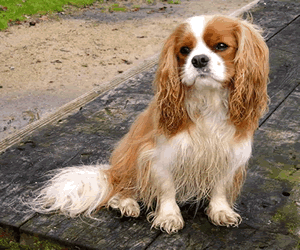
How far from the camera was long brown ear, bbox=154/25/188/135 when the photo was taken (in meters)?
2.61

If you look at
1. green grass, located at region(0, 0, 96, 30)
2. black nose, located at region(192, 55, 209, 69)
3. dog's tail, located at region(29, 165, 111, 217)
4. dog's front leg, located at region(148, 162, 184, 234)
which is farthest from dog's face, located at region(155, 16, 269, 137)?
green grass, located at region(0, 0, 96, 30)

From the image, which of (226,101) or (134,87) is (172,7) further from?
A: (226,101)

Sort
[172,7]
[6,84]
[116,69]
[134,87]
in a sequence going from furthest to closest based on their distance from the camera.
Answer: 1. [172,7]
2. [116,69]
3. [6,84]
4. [134,87]

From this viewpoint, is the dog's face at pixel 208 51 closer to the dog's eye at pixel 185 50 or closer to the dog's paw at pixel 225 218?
the dog's eye at pixel 185 50

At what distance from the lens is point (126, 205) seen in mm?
2906

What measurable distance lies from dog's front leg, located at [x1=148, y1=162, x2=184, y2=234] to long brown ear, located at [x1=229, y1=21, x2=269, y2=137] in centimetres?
45

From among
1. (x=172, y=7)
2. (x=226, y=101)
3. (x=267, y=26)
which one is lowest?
(x=172, y=7)

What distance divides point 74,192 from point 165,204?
1.70 ft

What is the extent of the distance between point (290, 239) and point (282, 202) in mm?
322

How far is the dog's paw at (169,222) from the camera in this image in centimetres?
275

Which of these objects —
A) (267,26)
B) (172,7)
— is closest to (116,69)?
(267,26)

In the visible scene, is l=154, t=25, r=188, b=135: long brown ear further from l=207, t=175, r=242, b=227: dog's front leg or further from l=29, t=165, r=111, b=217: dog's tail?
l=29, t=165, r=111, b=217: dog's tail

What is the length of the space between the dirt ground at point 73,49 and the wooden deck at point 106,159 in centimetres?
148

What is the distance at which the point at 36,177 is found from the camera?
3219mm
